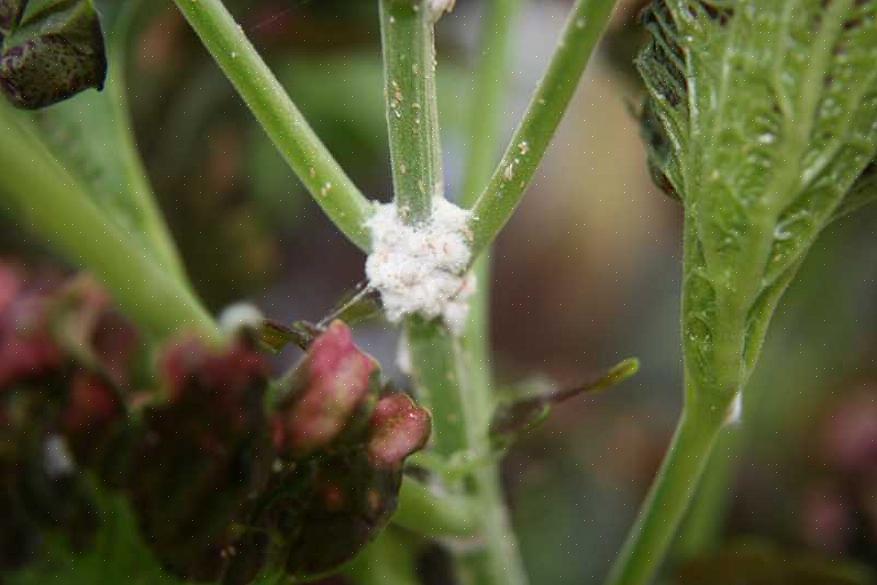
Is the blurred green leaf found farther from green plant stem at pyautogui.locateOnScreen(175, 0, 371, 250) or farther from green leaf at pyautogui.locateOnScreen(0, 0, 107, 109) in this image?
green leaf at pyautogui.locateOnScreen(0, 0, 107, 109)

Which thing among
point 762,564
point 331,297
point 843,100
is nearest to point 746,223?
point 843,100

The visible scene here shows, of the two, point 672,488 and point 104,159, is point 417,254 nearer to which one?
point 672,488

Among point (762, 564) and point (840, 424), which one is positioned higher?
point (840, 424)

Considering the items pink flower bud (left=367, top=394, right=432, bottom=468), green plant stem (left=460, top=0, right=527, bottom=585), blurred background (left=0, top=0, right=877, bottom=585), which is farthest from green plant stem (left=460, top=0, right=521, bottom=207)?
pink flower bud (left=367, top=394, right=432, bottom=468)

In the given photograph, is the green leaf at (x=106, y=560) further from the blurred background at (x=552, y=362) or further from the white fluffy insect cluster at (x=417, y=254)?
the blurred background at (x=552, y=362)

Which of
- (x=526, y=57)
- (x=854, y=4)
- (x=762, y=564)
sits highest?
(x=526, y=57)

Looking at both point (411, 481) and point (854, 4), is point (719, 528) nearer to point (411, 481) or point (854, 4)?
point (411, 481)
